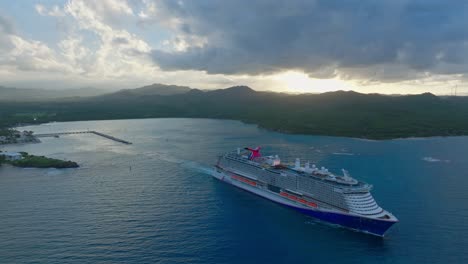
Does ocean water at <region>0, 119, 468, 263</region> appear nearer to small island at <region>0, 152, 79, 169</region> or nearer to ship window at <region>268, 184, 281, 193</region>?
ship window at <region>268, 184, 281, 193</region>

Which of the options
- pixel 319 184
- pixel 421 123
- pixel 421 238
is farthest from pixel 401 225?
pixel 421 123

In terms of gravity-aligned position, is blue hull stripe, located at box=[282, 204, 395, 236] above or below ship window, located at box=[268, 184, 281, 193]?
below

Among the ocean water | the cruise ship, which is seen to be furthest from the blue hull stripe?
the ocean water

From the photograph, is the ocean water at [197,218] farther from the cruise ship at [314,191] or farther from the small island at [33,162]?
the small island at [33,162]

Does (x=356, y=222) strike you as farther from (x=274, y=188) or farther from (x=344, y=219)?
(x=274, y=188)

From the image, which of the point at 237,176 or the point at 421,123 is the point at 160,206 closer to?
the point at 237,176
